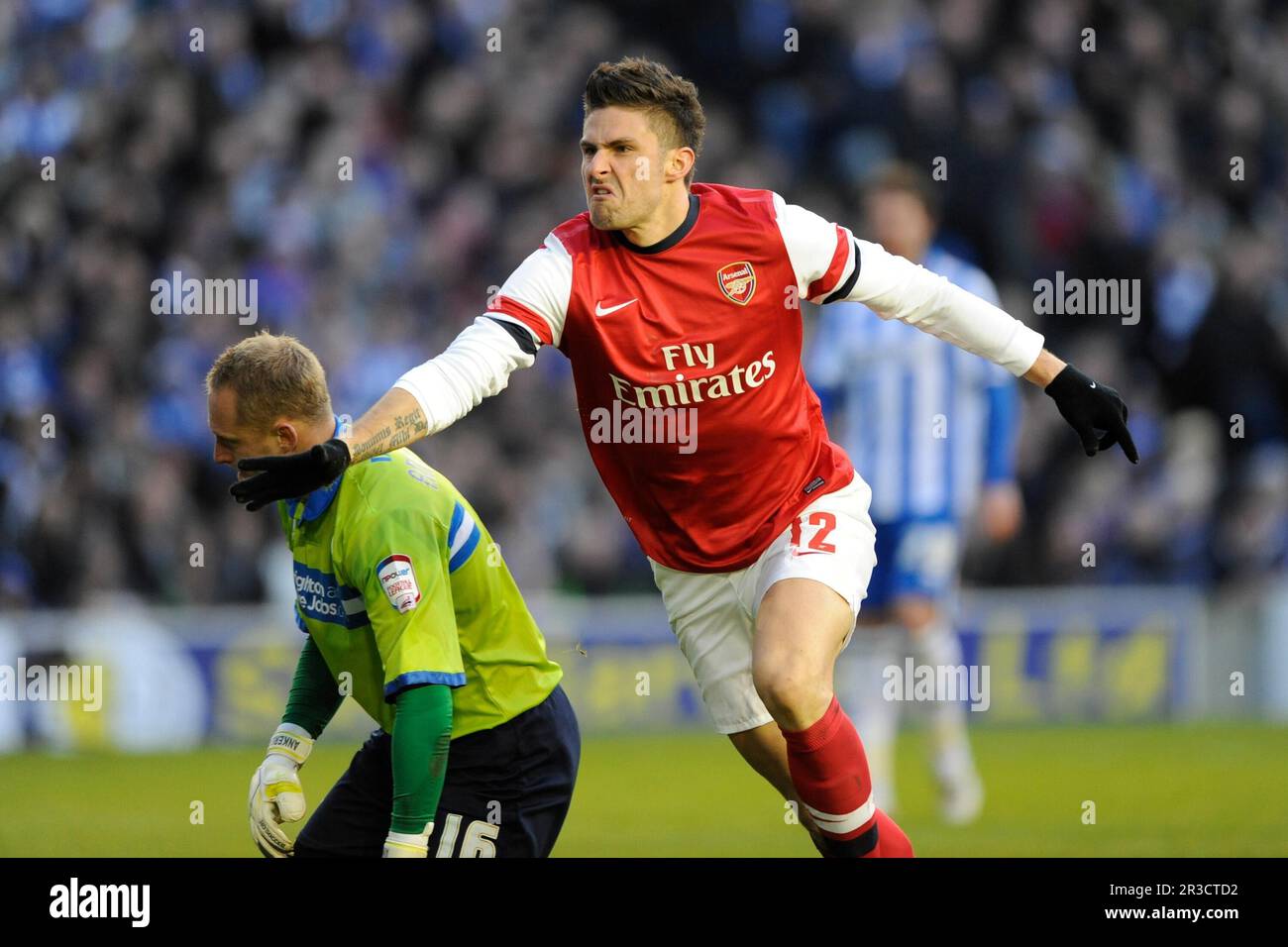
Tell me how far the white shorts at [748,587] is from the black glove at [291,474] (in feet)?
5.00

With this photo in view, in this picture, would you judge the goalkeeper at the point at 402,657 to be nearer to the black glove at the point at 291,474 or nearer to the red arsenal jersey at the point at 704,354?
the black glove at the point at 291,474

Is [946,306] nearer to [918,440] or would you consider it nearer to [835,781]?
[835,781]

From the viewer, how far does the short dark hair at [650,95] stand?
16.3 feet

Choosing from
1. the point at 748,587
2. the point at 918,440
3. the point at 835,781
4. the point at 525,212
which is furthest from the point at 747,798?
the point at 525,212

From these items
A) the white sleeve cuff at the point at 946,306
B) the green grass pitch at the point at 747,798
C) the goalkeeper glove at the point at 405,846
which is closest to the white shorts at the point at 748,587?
the white sleeve cuff at the point at 946,306

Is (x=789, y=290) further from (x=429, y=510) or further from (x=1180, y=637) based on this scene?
(x=1180, y=637)

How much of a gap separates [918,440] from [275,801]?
15.5 ft

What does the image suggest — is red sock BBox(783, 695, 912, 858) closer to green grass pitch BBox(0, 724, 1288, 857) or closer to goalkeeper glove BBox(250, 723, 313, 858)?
goalkeeper glove BBox(250, 723, 313, 858)

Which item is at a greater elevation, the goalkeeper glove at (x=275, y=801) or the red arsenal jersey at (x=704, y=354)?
the red arsenal jersey at (x=704, y=354)

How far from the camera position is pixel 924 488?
27.9ft

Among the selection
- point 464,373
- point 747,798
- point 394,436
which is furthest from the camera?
point 747,798

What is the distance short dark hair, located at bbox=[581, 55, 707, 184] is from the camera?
4977mm

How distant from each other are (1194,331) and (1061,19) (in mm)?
3391

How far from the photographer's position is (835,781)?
187 inches
